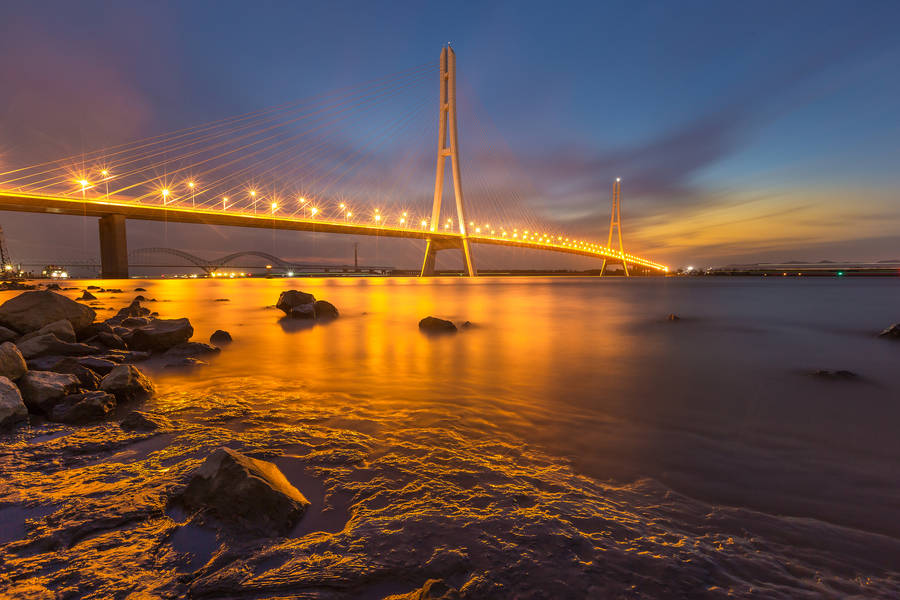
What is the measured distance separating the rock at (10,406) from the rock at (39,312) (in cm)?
360

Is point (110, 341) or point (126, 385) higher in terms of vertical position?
point (110, 341)

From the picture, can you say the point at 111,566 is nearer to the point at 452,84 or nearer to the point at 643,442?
the point at 643,442

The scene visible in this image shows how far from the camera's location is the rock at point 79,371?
4.07 metres

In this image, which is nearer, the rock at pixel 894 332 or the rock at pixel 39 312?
the rock at pixel 39 312

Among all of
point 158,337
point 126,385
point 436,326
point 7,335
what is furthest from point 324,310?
point 126,385

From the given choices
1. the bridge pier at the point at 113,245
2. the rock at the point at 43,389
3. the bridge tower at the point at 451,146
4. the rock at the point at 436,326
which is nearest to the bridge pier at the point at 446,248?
the bridge tower at the point at 451,146

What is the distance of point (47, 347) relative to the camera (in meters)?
4.98

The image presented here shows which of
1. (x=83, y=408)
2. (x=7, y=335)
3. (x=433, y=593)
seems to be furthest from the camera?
(x=7, y=335)

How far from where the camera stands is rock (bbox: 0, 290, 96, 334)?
6051 millimetres

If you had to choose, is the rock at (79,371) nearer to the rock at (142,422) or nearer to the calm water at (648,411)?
the calm water at (648,411)

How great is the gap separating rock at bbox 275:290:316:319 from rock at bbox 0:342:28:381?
8168mm

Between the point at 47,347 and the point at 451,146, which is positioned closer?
the point at 47,347

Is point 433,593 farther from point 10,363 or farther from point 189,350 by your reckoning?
point 189,350

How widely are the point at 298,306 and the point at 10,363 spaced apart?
856cm
